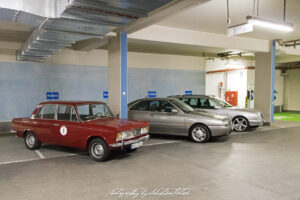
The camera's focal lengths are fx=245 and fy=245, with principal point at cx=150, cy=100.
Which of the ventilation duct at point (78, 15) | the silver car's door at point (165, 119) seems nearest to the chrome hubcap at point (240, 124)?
the silver car's door at point (165, 119)

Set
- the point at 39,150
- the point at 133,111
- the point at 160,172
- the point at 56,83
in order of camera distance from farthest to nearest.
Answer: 1. the point at 56,83
2. the point at 133,111
3. the point at 39,150
4. the point at 160,172

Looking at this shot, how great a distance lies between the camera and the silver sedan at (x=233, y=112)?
32.3 ft

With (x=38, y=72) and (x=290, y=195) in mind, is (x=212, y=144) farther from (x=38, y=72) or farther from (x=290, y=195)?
(x=38, y=72)

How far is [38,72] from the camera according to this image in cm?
1090

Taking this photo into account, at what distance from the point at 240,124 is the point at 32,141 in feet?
25.2

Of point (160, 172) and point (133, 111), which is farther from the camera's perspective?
point (133, 111)

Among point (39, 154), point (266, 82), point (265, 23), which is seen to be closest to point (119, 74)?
point (39, 154)

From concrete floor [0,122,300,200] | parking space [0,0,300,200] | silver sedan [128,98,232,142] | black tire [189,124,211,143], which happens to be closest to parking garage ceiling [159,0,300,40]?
parking space [0,0,300,200]

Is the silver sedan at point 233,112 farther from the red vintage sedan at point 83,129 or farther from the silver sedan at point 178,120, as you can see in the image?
the red vintage sedan at point 83,129

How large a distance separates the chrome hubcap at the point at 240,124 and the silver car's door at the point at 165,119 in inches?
122

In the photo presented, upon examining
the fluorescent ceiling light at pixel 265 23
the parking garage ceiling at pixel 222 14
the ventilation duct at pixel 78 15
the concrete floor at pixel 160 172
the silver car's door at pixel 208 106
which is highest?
the parking garage ceiling at pixel 222 14

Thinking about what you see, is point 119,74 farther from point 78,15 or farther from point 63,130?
point 78,15

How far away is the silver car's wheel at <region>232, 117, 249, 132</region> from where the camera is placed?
9.95 metres

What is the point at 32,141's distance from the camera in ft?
22.9
